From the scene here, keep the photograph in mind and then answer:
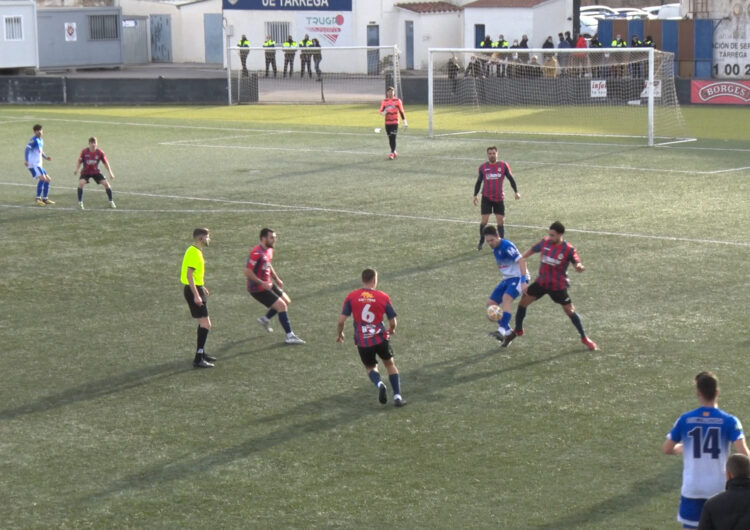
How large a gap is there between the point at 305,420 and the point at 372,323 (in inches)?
56.1

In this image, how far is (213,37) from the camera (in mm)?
82688

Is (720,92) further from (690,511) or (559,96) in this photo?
(690,511)

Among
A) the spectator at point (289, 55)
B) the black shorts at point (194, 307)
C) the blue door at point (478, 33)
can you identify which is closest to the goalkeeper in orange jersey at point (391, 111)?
the black shorts at point (194, 307)

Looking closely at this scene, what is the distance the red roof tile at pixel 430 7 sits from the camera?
70750 millimetres

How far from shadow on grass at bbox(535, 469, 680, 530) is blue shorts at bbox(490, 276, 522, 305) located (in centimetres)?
554

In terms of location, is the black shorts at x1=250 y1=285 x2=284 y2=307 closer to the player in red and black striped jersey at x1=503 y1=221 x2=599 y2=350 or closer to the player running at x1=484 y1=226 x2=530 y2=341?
the player running at x1=484 y1=226 x2=530 y2=341

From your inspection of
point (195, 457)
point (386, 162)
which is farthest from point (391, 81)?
point (195, 457)

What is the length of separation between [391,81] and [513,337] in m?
41.5

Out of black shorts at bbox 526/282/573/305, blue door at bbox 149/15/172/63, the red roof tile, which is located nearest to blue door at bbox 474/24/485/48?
the red roof tile

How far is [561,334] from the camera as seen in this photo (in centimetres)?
1788

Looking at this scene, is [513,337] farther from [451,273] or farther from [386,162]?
[386,162]

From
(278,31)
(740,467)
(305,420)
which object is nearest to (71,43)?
(278,31)

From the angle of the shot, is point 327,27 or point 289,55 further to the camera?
point 327,27

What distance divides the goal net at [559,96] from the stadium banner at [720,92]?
2386 millimetres
